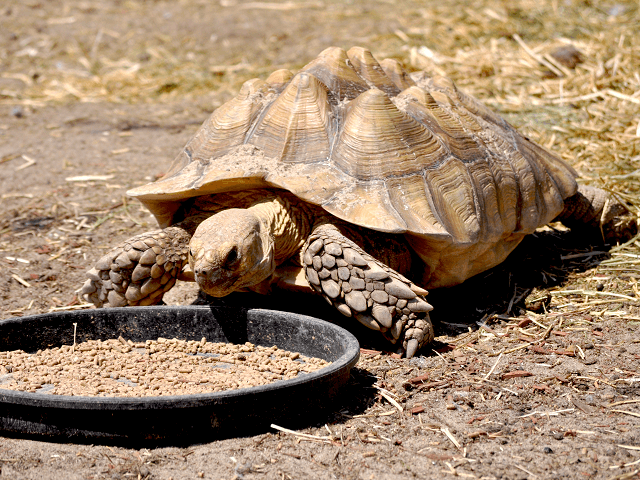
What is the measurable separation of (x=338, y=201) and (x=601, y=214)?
2053 millimetres

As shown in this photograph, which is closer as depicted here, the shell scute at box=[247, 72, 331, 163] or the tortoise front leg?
the tortoise front leg

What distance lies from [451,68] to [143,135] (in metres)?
3.13

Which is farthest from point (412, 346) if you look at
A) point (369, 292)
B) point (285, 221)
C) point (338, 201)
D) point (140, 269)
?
point (140, 269)

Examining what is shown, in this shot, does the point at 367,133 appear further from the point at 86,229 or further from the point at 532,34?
the point at 532,34

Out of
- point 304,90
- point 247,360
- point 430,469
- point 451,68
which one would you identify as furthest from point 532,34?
point 430,469

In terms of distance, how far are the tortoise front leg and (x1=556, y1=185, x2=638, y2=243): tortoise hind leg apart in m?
1.81

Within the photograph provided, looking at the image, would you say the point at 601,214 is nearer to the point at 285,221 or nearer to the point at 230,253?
the point at 285,221

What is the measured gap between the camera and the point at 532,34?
7.56 m

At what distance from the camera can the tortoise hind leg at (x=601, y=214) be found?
425 cm

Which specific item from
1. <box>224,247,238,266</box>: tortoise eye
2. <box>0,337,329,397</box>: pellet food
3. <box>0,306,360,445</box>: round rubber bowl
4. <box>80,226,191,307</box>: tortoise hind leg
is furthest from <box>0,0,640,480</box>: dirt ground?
<box>224,247,238,266</box>: tortoise eye

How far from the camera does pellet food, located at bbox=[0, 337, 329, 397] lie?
2.48m

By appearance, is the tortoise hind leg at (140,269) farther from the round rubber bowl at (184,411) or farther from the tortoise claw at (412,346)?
the tortoise claw at (412,346)

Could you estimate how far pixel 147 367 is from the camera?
107 inches

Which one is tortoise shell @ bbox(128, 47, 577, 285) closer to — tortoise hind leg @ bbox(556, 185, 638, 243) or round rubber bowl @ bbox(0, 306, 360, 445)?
tortoise hind leg @ bbox(556, 185, 638, 243)
